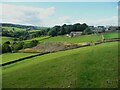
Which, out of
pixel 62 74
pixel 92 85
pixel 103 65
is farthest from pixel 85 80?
pixel 103 65

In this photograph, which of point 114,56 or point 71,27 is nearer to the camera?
point 114,56

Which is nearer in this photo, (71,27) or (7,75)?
(7,75)

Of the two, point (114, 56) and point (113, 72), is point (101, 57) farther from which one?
point (113, 72)

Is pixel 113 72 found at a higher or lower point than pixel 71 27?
lower

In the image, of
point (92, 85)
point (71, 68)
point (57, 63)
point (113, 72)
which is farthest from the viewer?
point (57, 63)

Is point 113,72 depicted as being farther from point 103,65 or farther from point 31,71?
point 31,71

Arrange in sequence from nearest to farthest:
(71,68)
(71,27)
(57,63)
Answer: (71,68) < (57,63) < (71,27)

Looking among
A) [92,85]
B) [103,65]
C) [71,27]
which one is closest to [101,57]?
[103,65]

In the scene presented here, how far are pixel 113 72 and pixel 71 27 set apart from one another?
97.9 meters

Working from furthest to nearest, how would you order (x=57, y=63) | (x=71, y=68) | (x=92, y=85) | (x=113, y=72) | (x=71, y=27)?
(x=71, y=27) → (x=57, y=63) → (x=71, y=68) → (x=113, y=72) → (x=92, y=85)

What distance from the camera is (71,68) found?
88.9 ft

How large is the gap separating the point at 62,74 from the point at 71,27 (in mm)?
97736

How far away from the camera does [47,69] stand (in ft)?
91.6

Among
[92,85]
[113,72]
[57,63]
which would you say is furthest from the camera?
[57,63]
